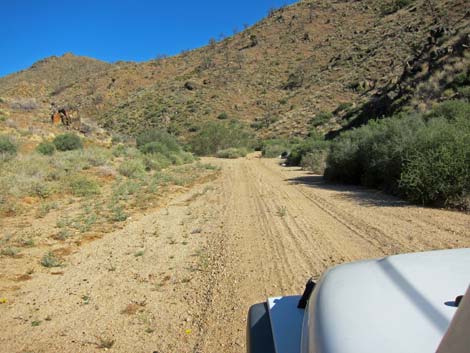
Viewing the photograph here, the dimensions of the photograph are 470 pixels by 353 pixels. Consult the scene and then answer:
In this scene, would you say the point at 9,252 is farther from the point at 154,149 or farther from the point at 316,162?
the point at 154,149

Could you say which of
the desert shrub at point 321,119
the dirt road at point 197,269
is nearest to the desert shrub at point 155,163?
the dirt road at point 197,269

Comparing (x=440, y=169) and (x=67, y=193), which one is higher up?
(x=440, y=169)

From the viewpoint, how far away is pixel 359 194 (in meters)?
11.9

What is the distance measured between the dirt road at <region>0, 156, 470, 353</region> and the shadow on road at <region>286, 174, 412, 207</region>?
0.46 ft

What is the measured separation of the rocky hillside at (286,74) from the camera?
4366 cm

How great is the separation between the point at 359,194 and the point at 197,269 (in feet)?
24.1

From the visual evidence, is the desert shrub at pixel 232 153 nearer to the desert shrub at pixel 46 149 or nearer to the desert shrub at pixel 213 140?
the desert shrub at pixel 213 140

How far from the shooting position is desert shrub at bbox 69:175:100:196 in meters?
12.6

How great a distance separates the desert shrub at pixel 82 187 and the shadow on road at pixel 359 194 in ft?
23.9

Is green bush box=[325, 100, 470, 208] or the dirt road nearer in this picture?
the dirt road

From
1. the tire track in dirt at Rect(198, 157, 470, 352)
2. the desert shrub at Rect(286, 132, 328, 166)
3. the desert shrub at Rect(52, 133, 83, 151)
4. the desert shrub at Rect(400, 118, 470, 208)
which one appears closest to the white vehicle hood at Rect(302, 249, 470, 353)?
the tire track in dirt at Rect(198, 157, 470, 352)

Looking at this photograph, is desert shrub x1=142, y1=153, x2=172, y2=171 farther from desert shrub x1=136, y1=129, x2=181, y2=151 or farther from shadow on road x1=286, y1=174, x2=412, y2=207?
shadow on road x1=286, y1=174, x2=412, y2=207

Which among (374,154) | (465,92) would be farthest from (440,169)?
(465,92)

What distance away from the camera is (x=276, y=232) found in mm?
7863
